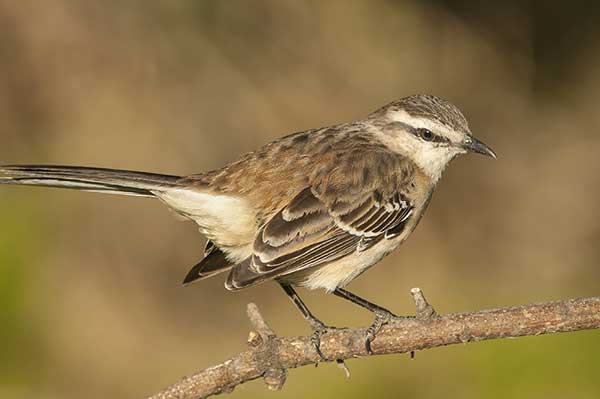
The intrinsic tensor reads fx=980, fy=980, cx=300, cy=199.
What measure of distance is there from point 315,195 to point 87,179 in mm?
1306

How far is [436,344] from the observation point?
466cm

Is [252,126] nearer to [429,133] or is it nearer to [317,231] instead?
[429,133]

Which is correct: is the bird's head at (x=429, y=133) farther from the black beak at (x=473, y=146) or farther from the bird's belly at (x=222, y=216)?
the bird's belly at (x=222, y=216)

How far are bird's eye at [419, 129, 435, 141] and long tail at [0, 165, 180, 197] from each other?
1552mm

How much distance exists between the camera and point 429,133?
19.5 ft

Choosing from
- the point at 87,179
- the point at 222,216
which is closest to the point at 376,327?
the point at 222,216

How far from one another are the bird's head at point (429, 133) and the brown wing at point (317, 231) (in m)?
0.35

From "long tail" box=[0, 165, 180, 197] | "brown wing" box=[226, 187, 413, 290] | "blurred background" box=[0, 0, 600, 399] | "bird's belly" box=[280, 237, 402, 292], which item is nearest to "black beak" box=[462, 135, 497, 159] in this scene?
"brown wing" box=[226, 187, 413, 290]

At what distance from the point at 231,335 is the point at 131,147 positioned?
2183 mm

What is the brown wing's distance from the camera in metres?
5.23

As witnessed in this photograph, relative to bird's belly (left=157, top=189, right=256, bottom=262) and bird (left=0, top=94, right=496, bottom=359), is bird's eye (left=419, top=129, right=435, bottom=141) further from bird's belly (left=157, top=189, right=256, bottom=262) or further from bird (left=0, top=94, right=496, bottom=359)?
bird's belly (left=157, top=189, right=256, bottom=262)

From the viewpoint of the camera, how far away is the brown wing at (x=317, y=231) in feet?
17.1

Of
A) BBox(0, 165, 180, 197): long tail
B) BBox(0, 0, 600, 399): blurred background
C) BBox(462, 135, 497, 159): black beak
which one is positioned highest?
BBox(0, 0, 600, 399): blurred background

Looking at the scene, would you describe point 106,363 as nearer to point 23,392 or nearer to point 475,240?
point 23,392
